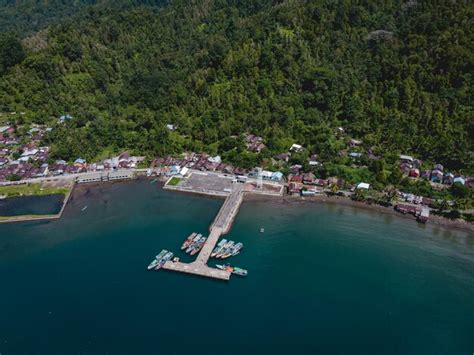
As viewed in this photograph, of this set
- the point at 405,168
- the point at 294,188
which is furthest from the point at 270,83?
the point at 405,168

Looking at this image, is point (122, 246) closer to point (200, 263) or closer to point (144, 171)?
point (200, 263)

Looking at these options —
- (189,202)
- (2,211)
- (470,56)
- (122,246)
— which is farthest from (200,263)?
(470,56)

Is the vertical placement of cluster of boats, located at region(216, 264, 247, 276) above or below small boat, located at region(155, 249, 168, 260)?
above

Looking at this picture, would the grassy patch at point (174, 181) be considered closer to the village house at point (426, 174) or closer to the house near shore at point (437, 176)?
the village house at point (426, 174)

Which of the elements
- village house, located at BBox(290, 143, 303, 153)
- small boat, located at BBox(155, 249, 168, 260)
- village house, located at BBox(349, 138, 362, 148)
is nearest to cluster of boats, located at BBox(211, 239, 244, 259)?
small boat, located at BBox(155, 249, 168, 260)

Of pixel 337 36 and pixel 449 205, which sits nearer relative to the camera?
pixel 449 205

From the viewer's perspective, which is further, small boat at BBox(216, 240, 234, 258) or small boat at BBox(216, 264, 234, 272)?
small boat at BBox(216, 240, 234, 258)

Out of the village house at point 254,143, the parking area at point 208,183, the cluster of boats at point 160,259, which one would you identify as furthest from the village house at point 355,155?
the cluster of boats at point 160,259

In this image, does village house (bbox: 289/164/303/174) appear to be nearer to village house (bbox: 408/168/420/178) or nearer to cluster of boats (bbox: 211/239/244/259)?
village house (bbox: 408/168/420/178)
